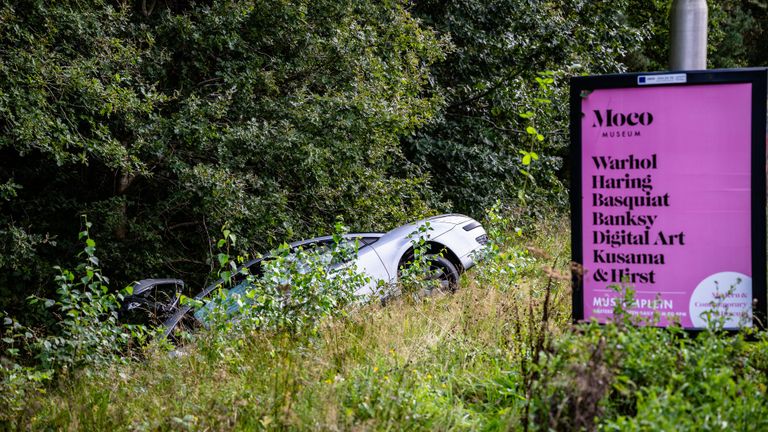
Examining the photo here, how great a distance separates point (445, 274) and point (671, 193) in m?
4.53

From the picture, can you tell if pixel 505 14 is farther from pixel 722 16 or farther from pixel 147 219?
pixel 722 16

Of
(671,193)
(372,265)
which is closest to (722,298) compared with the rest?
(671,193)

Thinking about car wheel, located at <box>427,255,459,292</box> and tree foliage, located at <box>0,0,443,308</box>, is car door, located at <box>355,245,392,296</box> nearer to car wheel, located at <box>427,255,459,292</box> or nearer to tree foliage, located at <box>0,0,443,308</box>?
car wheel, located at <box>427,255,459,292</box>

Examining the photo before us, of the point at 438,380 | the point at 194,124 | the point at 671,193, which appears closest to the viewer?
the point at 671,193

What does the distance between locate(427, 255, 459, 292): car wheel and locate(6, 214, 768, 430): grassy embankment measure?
1.52 metres

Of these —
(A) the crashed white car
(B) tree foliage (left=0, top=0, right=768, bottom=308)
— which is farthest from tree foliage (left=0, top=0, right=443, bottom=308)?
(A) the crashed white car

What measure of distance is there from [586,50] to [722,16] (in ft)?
36.3

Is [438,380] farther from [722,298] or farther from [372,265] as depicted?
[372,265]

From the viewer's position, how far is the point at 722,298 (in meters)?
4.72

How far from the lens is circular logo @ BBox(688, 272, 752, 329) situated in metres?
4.80

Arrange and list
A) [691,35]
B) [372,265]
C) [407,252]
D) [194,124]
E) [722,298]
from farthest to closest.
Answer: [194,124] < [407,252] < [372,265] < [691,35] < [722,298]

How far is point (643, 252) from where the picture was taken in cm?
499

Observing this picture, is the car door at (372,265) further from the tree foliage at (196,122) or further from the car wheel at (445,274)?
the tree foliage at (196,122)

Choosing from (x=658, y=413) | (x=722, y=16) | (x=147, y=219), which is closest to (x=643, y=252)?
(x=658, y=413)
